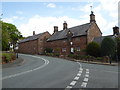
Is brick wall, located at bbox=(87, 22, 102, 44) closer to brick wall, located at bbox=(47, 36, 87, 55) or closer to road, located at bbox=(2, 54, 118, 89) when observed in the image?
brick wall, located at bbox=(47, 36, 87, 55)

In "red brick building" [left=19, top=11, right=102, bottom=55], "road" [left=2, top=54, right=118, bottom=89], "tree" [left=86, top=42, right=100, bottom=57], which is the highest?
"red brick building" [left=19, top=11, right=102, bottom=55]

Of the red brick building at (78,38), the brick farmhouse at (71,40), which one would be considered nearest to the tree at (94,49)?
the brick farmhouse at (71,40)

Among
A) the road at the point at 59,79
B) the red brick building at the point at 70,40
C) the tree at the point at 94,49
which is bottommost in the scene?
the road at the point at 59,79

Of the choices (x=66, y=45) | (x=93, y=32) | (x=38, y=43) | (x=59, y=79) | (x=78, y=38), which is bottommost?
(x=59, y=79)

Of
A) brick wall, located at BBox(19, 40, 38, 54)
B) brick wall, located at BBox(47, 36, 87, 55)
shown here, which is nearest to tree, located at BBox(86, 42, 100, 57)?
brick wall, located at BBox(47, 36, 87, 55)

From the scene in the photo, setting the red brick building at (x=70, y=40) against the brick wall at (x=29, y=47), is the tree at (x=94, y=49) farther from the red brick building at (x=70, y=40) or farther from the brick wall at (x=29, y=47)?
the brick wall at (x=29, y=47)

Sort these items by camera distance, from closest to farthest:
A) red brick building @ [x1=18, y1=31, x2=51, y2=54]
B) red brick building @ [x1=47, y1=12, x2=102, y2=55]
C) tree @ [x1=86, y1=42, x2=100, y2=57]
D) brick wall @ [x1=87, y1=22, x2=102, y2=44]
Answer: tree @ [x1=86, y1=42, x2=100, y2=57]
brick wall @ [x1=87, y1=22, x2=102, y2=44]
red brick building @ [x1=47, y1=12, x2=102, y2=55]
red brick building @ [x1=18, y1=31, x2=51, y2=54]

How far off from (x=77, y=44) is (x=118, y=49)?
1699 cm

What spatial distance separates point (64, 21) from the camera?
2485 inches

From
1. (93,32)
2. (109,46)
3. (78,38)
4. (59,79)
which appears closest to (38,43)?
(78,38)

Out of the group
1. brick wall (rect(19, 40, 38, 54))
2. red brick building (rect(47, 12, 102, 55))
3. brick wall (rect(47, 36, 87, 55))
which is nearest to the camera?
red brick building (rect(47, 12, 102, 55))

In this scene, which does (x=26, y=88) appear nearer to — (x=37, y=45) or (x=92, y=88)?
(x=92, y=88)

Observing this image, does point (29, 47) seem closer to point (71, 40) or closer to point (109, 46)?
point (71, 40)

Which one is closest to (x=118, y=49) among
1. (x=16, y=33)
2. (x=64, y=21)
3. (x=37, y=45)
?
(x=64, y=21)
